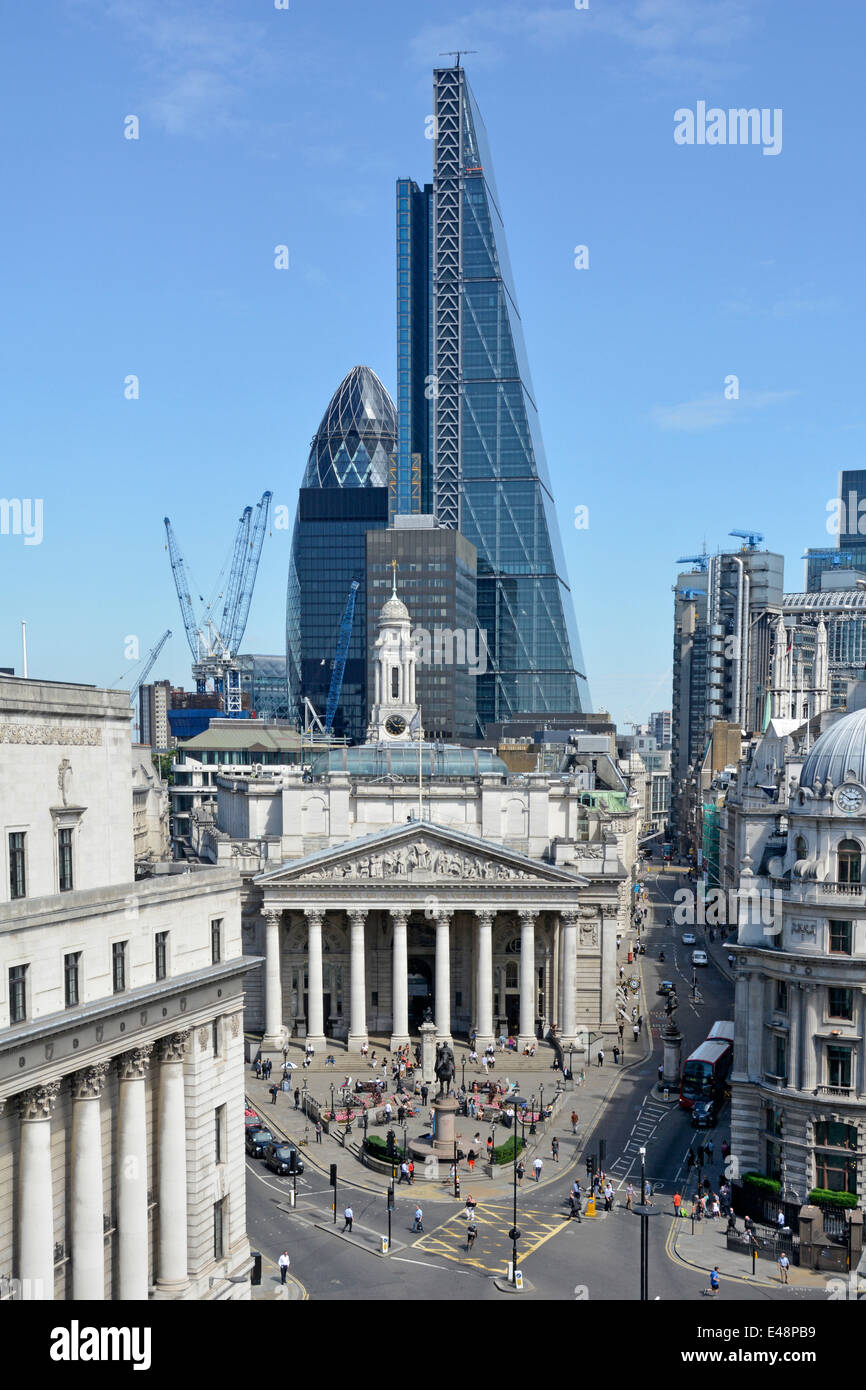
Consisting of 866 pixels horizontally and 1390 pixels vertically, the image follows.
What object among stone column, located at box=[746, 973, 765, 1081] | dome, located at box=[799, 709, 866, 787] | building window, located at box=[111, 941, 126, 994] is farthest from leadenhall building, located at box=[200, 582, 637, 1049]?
building window, located at box=[111, 941, 126, 994]

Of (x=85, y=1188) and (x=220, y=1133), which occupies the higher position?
(x=85, y=1188)

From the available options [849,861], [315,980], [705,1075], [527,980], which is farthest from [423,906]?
[849,861]

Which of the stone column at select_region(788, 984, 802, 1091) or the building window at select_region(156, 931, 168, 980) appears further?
the stone column at select_region(788, 984, 802, 1091)

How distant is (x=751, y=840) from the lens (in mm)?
109375

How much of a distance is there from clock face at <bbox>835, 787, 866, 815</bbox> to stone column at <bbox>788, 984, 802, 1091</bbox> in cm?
847

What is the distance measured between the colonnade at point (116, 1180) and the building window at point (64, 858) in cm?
583

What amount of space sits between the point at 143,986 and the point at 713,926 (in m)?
127

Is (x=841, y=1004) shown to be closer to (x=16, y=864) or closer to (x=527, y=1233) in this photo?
(x=527, y=1233)

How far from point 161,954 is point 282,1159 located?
29226 mm

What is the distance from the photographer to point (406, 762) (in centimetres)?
11681

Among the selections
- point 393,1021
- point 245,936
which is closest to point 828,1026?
point 393,1021

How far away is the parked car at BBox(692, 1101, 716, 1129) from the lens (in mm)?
77062

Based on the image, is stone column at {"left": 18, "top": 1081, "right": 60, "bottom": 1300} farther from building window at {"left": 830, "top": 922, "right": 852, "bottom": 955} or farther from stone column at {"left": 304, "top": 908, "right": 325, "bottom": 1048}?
stone column at {"left": 304, "top": 908, "right": 325, "bottom": 1048}

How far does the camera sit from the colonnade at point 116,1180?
3694cm
